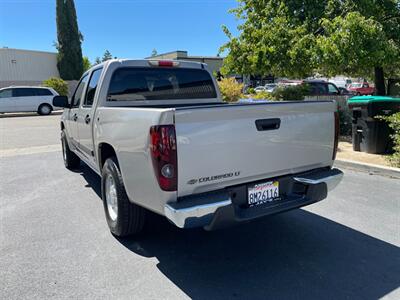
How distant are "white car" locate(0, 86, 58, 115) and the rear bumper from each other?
19985 millimetres

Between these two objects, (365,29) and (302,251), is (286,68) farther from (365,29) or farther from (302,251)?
(302,251)

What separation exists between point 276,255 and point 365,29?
667cm

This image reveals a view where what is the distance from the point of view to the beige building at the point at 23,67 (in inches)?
1184

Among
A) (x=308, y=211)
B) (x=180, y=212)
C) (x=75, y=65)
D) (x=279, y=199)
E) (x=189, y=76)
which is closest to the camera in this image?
(x=180, y=212)

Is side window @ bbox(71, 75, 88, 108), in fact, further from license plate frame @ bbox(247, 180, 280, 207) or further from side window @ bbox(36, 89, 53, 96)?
side window @ bbox(36, 89, 53, 96)

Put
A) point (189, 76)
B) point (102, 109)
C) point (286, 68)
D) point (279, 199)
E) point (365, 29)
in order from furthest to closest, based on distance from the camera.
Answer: point (286, 68) < point (365, 29) < point (189, 76) < point (102, 109) < point (279, 199)

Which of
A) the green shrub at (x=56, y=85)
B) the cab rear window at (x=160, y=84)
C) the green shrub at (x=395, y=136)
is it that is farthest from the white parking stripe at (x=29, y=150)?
the green shrub at (x=56, y=85)

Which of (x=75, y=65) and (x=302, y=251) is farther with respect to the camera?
(x=75, y=65)

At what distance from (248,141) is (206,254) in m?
1.31

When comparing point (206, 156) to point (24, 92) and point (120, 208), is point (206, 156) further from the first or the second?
point (24, 92)

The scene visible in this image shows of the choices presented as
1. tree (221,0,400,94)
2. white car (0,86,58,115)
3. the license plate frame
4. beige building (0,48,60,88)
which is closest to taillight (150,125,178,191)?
the license plate frame

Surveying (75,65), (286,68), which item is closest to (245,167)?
(286,68)

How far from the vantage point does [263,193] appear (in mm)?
3289

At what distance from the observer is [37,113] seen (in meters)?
22.3
